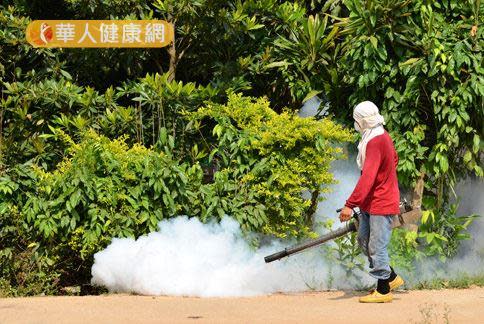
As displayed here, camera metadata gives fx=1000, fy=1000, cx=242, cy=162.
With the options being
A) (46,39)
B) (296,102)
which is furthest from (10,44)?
(296,102)

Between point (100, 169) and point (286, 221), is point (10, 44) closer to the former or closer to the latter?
point (100, 169)

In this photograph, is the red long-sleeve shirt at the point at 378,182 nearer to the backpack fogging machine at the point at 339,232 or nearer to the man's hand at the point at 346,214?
the man's hand at the point at 346,214

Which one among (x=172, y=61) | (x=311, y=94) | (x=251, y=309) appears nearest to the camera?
(x=251, y=309)

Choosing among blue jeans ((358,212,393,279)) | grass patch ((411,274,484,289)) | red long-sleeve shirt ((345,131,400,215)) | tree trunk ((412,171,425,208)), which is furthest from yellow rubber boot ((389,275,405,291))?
tree trunk ((412,171,425,208))

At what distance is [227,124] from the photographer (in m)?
9.75

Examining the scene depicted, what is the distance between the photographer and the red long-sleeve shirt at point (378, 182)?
7977mm

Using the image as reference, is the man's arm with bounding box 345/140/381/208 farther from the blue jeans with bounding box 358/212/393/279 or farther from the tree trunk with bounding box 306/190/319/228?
the tree trunk with bounding box 306/190/319/228

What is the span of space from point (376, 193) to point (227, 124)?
2.16m

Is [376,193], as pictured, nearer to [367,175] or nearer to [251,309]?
[367,175]

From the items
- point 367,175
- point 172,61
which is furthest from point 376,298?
point 172,61

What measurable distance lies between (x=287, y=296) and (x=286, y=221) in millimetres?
1145
